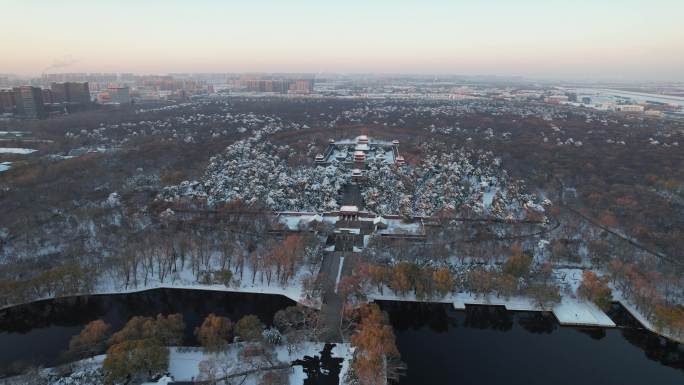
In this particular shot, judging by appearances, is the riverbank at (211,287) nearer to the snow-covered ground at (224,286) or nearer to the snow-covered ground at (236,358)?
the snow-covered ground at (224,286)

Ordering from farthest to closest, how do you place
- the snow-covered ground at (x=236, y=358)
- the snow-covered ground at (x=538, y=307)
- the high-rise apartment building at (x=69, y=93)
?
the high-rise apartment building at (x=69, y=93) < the snow-covered ground at (x=538, y=307) < the snow-covered ground at (x=236, y=358)

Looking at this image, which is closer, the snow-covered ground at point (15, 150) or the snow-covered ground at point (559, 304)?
the snow-covered ground at point (559, 304)

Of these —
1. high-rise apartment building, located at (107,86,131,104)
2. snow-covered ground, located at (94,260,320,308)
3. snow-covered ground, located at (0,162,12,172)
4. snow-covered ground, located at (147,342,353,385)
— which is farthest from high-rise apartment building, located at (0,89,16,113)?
snow-covered ground, located at (147,342,353,385)

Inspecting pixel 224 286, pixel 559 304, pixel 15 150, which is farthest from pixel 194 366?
pixel 15 150

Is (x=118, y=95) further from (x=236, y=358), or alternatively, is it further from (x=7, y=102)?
(x=236, y=358)

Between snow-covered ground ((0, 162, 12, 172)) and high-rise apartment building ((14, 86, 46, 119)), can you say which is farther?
high-rise apartment building ((14, 86, 46, 119))

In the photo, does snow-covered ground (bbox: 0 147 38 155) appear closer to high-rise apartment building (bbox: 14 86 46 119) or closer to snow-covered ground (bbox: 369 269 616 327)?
high-rise apartment building (bbox: 14 86 46 119)

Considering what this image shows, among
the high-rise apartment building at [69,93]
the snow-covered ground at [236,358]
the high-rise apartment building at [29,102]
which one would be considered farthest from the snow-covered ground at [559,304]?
the high-rise apartment building at [69,93]

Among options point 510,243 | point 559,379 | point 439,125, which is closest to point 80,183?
point 510,243

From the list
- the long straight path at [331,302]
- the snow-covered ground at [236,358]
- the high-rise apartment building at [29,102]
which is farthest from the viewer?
the high-rise apartment building at [29,102]

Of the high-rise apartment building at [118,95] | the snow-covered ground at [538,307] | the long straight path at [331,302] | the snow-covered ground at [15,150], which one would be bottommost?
the snow-covered ground at [538,307]

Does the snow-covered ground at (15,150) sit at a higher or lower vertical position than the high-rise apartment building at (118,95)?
lower

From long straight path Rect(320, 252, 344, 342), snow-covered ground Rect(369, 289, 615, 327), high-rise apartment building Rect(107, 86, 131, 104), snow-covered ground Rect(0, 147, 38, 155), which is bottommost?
snow-covered ground Rect(369, 289, 615, 327)

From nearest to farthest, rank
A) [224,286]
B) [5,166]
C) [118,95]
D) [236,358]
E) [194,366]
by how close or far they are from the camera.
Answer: [194,366] → [236,358] → [224,286] → [5,166] → [118,95]
